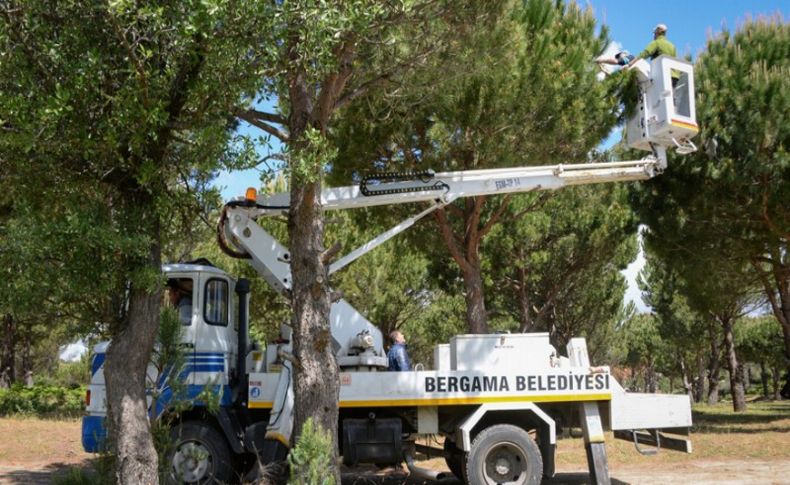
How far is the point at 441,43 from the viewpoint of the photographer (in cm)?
912

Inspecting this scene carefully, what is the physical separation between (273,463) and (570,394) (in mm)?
3813

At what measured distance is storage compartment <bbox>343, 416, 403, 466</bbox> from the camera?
928 centimetres

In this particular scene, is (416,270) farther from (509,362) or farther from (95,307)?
(95,307)

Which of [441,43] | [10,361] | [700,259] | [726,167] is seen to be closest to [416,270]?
[700,259]

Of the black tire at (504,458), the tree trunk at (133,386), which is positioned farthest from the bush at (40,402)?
the black tire at (504,458)

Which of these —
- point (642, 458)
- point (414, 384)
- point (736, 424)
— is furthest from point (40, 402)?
point (736, 424)

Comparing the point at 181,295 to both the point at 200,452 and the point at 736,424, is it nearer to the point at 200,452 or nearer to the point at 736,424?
the point at 200,452

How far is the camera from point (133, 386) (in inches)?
284

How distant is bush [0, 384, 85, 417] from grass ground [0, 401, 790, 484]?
4.03 m

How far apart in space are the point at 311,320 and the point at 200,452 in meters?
2.43

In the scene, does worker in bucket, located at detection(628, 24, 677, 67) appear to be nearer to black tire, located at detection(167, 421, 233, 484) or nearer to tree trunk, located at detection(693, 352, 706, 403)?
black tire, located at detection(167, 421, 233, 484)

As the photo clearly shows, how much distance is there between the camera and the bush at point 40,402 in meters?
21.3

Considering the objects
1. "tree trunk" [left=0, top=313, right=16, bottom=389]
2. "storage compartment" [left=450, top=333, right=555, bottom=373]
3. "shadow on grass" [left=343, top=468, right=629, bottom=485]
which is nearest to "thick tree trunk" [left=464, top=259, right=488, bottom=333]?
"shadow on grass" [left=343, top=468, right=629, bottom=485]

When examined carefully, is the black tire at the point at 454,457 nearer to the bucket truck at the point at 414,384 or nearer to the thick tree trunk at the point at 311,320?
the bucket truck at the point at 414,384
